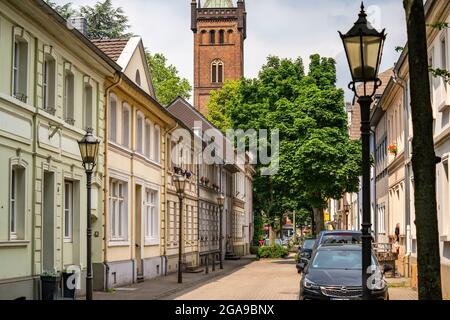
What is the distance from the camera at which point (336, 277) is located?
16.6 m

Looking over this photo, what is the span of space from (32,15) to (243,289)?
11.9 meters

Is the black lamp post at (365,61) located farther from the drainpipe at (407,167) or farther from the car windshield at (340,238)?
the drainpipe at (407,167)

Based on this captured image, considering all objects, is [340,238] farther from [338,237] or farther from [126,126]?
[126,126]

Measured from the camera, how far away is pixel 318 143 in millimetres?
43312

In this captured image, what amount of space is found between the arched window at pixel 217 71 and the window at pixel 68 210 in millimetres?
90137

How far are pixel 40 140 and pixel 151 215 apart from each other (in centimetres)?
1433

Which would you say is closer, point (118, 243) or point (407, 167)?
point (118, 243)

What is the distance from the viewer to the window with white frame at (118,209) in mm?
26862

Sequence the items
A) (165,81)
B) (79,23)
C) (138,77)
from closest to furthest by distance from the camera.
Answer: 1. (79,23)
2. (138,77)
3. (165,81)

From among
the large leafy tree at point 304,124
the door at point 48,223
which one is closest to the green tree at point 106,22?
the large leafy tree at point 304,124

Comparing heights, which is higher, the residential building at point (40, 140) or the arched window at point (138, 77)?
the arched window at point (138, 77)

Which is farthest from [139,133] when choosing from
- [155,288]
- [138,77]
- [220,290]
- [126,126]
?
[220,290]

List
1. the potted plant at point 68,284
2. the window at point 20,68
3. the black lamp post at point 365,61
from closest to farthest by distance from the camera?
the black lamp post at point 365,61
the window at point 20,68
the potted plant at point 68,284
